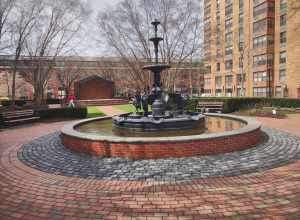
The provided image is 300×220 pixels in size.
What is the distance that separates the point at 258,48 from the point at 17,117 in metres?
47.7

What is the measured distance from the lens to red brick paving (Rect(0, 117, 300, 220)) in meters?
4.00

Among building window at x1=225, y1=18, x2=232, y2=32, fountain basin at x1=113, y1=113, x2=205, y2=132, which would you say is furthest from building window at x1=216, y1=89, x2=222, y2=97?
fountain basin at x1=113, y1=113, x2=205, y2=132

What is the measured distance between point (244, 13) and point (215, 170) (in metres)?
55.4

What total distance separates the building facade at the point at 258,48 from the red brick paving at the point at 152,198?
1402 inches

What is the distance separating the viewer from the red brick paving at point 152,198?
400cm

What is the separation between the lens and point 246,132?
7.70 metres

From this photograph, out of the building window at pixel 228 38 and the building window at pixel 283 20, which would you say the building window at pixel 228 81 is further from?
the building window at pixel 283 20

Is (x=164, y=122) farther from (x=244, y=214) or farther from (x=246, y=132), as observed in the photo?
(x=244, y=214)

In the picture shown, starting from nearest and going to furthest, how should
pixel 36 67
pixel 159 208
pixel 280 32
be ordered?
pixel 159 208
pixel 36 67
pixel 280 32

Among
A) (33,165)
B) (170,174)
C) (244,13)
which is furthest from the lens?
(244,13)

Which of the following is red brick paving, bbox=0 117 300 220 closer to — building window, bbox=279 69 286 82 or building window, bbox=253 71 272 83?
building window, bbox=279 69 286 82

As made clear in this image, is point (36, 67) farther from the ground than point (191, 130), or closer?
farther from the ground

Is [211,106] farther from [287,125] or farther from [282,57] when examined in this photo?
[282,57]

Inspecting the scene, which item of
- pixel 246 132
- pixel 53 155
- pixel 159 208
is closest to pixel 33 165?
pixel 53 155
